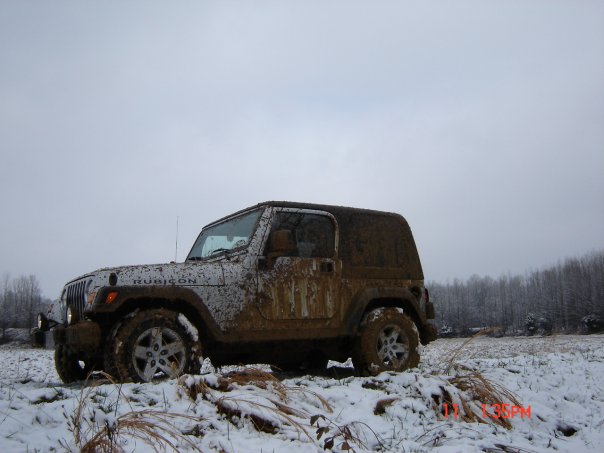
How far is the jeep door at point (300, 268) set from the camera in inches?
209

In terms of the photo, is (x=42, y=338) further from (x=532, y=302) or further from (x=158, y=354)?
(x=532, y=302)

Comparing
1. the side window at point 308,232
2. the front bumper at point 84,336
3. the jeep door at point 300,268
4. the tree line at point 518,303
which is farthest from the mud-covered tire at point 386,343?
the tree line at point 518,303

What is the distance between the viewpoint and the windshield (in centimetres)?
575

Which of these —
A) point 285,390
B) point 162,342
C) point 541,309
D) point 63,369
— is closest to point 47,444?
point 285,390

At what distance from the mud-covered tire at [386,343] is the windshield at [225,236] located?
1796 mm

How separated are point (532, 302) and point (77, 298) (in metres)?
103

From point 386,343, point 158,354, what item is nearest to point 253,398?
point 158,354

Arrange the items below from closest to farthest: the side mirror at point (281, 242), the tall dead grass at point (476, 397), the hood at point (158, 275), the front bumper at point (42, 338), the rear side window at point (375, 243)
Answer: the tall dead grass at point (476, 397)
the hood at point (158, 275)
the front bumper at point (42, 338)
the side mirror at point (281, 242)
the rear side window at point (375, 243)

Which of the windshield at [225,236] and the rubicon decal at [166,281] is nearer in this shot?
the rubicon decal at [166,281]

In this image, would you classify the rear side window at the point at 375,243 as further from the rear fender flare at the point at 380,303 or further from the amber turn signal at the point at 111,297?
the amber turn signal at the point at 111,297

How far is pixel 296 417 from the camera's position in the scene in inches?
126

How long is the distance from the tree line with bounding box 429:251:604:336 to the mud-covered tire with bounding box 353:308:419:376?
65.0m

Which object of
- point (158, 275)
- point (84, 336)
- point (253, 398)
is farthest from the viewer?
point (158, 275)
